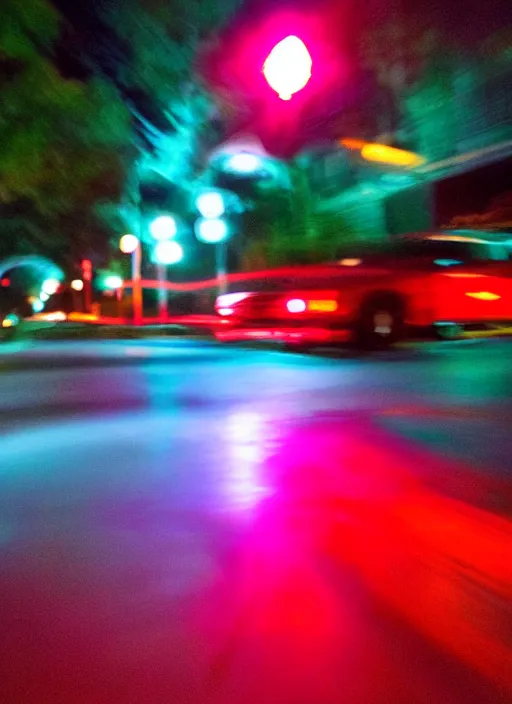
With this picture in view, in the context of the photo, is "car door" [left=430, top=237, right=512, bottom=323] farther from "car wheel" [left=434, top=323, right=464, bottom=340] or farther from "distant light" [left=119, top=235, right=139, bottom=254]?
"distant light" [left=119, top=235, right=139, bottom=254]

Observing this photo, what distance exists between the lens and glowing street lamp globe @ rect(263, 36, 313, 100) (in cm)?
1166

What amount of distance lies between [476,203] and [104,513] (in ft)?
65.4

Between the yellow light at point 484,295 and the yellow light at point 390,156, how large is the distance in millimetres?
9430

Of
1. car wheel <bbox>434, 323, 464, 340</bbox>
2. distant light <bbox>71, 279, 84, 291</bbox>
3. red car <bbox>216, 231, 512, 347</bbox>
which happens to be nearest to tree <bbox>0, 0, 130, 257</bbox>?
red car <bbox>216, 231, 512, 347</bbox>

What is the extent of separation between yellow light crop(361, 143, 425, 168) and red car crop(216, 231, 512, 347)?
9.09 meters

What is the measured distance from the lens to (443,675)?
329 centimetres

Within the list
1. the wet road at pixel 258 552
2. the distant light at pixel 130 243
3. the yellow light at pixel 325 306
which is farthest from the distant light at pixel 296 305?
the distant light at pixel 130 243

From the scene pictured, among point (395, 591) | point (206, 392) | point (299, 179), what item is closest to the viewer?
point (395, 591)

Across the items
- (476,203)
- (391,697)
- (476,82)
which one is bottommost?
(391,697)

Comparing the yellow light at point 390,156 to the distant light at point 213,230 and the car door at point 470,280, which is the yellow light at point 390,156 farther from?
the car door at point 470,280

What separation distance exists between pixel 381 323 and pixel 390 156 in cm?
1131

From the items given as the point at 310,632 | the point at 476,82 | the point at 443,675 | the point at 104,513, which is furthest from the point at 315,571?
the point at 476,82

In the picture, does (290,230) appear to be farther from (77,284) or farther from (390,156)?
(77,284)

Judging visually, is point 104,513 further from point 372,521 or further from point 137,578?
point 372,521
